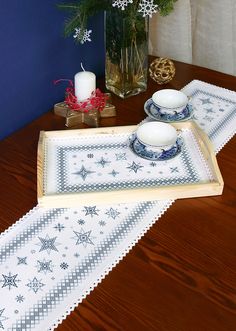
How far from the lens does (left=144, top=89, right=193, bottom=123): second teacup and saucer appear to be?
1.01m

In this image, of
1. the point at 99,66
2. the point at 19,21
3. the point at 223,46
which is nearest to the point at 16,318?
the point at 19,21

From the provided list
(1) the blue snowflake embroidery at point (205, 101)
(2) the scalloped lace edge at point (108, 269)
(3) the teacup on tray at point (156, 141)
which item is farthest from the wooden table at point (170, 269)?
(1) the blue snowflake embroidery at point (205, 101)

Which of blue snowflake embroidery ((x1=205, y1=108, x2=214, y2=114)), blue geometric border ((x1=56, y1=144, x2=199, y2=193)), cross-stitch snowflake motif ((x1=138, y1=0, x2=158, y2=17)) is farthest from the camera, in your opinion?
blue snowflake embroidery ((x1=205, y1=108, x2=214, y2=114))

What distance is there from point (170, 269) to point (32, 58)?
0.58 meters

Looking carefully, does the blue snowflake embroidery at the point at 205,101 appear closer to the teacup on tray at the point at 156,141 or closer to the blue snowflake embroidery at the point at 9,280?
the teacup on tray at the point at 156,141

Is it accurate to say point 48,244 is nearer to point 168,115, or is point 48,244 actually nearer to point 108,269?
point 108,269

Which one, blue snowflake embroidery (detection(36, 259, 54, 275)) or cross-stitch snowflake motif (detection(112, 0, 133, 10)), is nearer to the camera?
blue snowflake embroidery (detection(36, 259, 54, 275))

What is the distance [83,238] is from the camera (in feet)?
2.41

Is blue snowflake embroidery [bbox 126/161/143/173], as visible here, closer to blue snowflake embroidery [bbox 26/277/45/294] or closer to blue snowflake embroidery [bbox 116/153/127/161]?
blue snowflake embroidery [bbox 116/153/127/161]

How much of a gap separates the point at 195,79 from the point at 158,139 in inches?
15.1

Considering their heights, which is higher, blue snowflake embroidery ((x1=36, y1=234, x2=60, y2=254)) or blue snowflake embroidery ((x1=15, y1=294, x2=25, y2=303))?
blue snowflake embroidery ((x1=36, y1=234, x2=60, y2=254))

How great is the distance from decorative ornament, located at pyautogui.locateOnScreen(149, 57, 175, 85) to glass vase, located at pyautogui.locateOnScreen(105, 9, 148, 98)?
53 millimetres

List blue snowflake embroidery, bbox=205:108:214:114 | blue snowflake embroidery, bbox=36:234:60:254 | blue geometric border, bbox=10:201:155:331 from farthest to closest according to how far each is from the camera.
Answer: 1. blue snowflake embroidery, bbox=205:108:214:114
2. blue snowflake embroidery, bbox=36:234:60:254
3. blue geometric border, bbox=10:201:155:331

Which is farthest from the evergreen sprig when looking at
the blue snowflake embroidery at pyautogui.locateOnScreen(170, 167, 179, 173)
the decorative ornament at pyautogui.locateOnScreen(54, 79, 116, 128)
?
the blue snowflake embroidery at pyautogui.locateOnScreen(170, 167, 179, 173)
